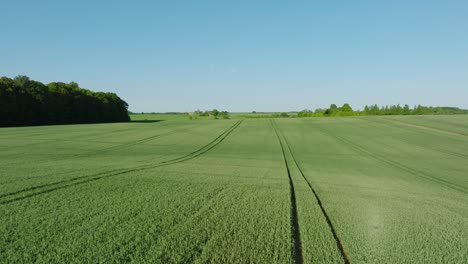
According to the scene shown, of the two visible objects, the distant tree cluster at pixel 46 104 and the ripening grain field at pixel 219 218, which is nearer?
the ripening grain field at pixel 219 218

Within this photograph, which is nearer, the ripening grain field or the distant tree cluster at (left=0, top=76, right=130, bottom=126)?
the ripening grain field

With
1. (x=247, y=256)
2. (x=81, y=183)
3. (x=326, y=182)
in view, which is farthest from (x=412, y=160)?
(x=81, y=183)

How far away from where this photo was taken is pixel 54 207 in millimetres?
6137

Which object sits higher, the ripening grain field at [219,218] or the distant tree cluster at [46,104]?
the distant tree cluster at [46,104]

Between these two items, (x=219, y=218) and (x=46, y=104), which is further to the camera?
(x=46, y=104)

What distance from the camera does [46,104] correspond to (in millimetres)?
54156

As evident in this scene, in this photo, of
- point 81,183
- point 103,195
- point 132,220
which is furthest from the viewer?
point 81,183

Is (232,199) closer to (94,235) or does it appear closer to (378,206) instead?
(94,235)

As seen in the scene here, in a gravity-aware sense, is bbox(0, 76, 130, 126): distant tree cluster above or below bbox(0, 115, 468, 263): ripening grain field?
above

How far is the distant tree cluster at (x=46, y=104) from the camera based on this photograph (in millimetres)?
47906

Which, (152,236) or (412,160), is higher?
(152,236)

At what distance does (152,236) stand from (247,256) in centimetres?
182

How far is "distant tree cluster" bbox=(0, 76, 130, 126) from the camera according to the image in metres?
47.9

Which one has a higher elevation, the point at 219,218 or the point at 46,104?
the point at 46,104
